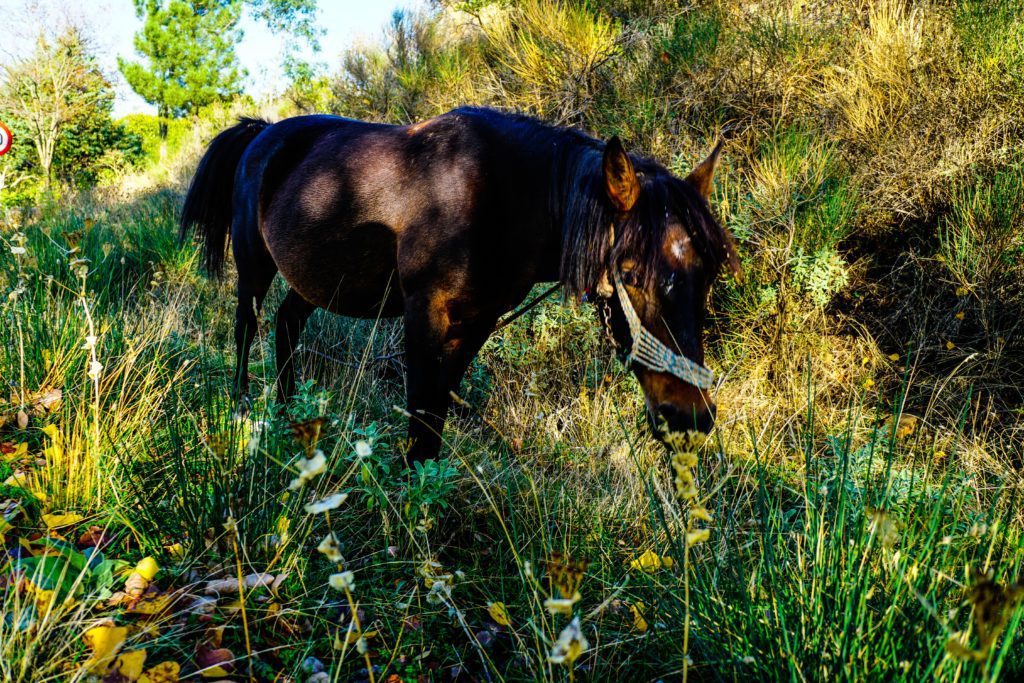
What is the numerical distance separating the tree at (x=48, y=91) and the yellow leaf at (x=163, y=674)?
46.2ft

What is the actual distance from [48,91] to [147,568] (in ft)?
57.8

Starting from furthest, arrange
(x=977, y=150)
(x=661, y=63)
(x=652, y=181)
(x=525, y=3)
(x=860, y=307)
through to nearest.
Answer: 1. (x=525, y=3)
2. (x=661, y=63)
3. (x=860, y=307)
4. (x=977, y=150)
5. (x=652, y=181)

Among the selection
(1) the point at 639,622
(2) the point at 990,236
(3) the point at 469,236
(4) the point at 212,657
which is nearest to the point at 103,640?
(4) the point at 212,657

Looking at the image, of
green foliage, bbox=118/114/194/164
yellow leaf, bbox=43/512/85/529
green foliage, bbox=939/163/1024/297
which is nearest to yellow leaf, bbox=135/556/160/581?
yellow leaf, bbox=43/512/85/529

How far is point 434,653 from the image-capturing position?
194 cm

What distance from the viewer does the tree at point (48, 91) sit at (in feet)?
44.1

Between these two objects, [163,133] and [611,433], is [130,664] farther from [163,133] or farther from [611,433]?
[163,133]

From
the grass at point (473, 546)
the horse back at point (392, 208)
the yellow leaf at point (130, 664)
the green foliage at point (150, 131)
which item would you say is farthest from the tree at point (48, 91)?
the yellow leaf at point (130, 664)

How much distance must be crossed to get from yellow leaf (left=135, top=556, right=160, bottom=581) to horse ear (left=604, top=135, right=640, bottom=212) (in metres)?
1.83

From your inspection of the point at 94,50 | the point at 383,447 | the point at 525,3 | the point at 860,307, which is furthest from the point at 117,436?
the point at 94,50

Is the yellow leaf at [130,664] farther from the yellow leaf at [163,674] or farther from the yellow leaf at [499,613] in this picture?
the yellow leaf at [499,613]

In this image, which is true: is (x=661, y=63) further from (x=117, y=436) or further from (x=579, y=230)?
(x=117, y=436)

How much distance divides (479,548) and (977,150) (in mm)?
4197

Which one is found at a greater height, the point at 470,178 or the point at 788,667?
the point at 470,178
